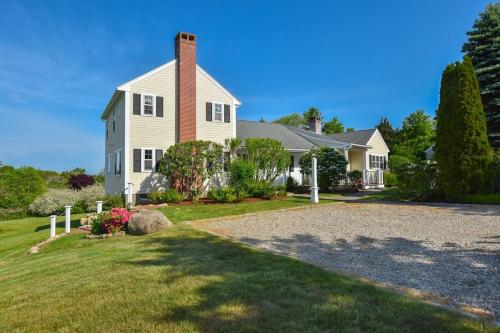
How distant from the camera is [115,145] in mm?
18875

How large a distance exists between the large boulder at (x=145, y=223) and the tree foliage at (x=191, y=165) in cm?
665

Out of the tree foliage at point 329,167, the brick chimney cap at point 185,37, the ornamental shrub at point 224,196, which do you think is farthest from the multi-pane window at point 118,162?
the tree foliage at point 329,167

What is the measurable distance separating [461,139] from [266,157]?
29.3 ft

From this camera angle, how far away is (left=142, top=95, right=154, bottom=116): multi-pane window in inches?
657

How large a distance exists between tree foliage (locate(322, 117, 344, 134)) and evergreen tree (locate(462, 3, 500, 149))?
30642mm

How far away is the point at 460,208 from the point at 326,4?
9.91 metres

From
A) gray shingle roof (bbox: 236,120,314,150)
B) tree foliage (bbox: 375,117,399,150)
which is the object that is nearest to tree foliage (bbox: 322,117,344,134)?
tree foliage (bbox: 375,117,399,150)

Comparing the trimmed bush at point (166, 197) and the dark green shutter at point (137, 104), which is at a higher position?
the dark green shutter at point (137, 104)

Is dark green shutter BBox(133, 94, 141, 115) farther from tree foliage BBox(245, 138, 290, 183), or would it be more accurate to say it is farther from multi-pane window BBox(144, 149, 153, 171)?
tree foliage BBox(245, 138, 290, 183)

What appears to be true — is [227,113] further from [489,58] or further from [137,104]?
[489,58]

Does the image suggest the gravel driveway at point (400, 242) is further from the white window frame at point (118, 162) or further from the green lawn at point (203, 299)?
the white window frame at point (118, 162)

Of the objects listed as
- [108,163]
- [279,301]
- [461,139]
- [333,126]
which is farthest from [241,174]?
[333,126]

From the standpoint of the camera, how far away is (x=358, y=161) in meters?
27.2

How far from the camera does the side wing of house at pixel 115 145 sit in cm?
1688
